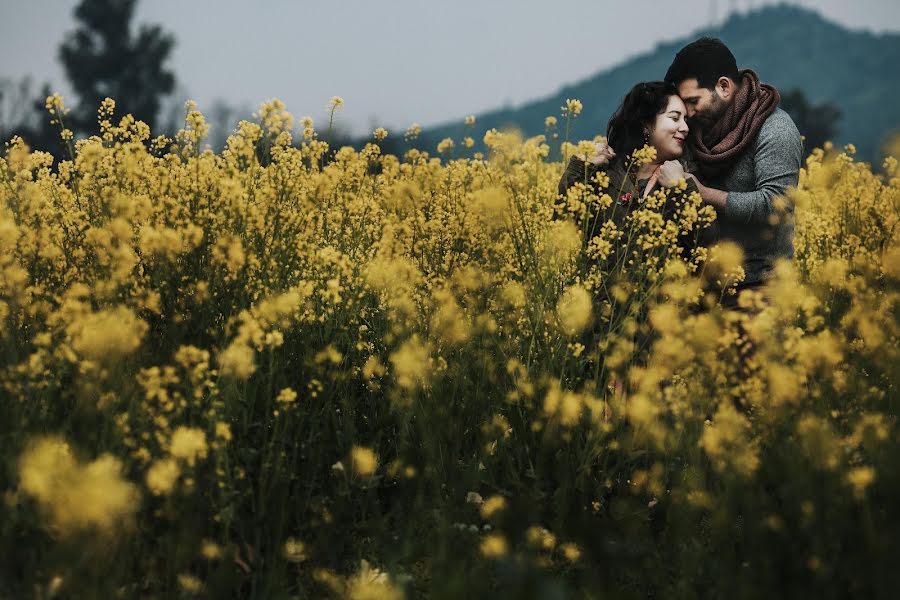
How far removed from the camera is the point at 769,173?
3.61 m

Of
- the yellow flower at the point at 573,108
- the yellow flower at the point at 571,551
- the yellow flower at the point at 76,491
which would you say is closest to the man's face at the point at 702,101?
the yellow flower at the point at 573,108

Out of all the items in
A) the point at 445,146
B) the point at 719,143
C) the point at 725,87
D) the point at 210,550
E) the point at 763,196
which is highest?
the point at 445,146

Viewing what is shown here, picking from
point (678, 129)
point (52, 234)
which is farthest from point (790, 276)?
point (52, 234)

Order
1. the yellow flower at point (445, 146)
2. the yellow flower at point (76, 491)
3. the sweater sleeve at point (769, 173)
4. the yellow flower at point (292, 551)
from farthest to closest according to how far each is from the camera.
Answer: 1. the yellow flower at point (445, 146)
2. the sweater sleeve at point (769, 173)
3. the yellow flower at point (292, 551)
4. the yellow flower at point (76, 491)

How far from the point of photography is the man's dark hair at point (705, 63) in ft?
12.1

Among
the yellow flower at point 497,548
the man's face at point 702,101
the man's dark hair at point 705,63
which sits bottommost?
the yellow flower at point 497,548

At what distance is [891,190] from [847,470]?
4.10 meters

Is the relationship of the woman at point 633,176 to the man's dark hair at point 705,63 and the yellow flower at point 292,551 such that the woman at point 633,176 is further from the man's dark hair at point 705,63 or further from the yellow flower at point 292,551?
the yellow flower at point 292,551

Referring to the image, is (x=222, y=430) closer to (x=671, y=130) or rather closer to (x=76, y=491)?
(x=76, y=491)

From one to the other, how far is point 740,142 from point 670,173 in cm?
40

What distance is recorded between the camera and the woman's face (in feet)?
12.1

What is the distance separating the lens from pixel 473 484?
3.11m

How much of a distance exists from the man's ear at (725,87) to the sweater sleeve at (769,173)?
0.71 ft

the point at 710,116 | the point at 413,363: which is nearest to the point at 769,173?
the point at 710,116
